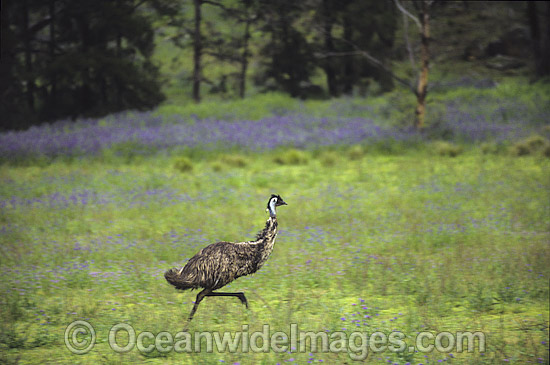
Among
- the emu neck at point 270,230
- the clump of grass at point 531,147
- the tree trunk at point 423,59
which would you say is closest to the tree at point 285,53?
the tree trunk at point 423,59

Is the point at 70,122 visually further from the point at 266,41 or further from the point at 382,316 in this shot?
the point at 382,316

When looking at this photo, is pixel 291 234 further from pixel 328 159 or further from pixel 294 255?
pixel 328 159

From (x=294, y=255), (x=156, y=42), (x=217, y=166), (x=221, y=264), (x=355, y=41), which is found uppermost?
(x=355, y=41)

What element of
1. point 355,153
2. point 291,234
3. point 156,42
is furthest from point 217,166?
point 156,42

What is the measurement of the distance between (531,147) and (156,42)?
51.2ft

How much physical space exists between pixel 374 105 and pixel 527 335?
20658mm

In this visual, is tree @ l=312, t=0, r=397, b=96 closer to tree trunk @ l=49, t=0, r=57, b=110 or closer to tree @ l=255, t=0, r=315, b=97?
tree @ l=255, t=0, r=315, b=97

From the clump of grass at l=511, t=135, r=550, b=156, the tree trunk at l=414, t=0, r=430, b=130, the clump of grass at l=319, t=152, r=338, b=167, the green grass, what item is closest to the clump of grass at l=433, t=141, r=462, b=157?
the clump of grass at l=511, t=135, r=550, b=156

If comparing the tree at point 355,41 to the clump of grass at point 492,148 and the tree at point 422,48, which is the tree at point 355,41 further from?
the clump of grass at point 492,148

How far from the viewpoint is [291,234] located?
7.86 meters

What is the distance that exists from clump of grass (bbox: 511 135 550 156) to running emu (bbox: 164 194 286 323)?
39.5 feet

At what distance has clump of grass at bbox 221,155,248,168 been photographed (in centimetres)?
1446

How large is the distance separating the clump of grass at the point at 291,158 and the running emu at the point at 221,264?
10.4 metres

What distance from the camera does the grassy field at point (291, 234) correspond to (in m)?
4.83
